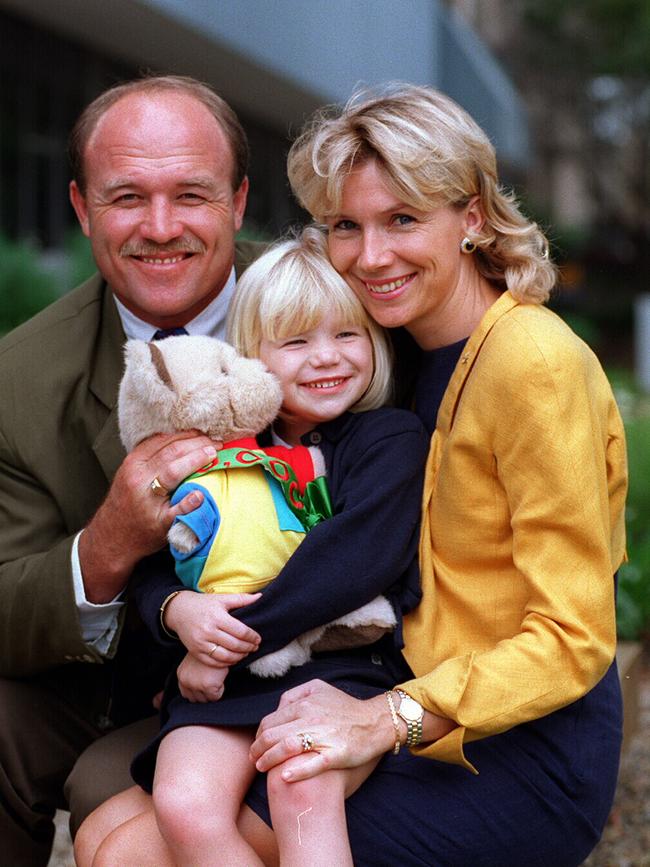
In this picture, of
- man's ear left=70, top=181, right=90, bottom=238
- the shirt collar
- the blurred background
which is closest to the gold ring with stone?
the shirt collar

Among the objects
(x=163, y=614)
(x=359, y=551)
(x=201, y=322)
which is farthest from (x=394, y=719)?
(x=201, y=322)

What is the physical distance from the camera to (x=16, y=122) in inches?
538

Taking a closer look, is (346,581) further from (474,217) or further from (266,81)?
(266,81)

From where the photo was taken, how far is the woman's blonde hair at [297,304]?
2998mm

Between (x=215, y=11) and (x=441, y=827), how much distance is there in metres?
11.2

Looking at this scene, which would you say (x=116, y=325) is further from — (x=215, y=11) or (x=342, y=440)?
(x=215, y=11)

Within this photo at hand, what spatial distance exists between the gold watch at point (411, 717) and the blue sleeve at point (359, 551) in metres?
0.24

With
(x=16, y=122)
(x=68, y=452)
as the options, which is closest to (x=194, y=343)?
(x=68, y=452)

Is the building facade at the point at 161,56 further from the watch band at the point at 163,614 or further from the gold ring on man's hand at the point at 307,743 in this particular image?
the gold ring on man's hand at the point at 307,743

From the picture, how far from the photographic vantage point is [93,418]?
11.7 feet

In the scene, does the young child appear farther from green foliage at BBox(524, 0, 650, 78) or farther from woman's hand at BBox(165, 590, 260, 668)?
green foliage at BBox(524, 0, 650, 78)

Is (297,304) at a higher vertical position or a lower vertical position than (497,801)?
higher

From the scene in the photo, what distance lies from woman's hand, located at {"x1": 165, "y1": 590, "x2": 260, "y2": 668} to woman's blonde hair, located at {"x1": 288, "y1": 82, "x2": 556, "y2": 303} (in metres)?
0.97

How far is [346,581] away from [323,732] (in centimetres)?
35
